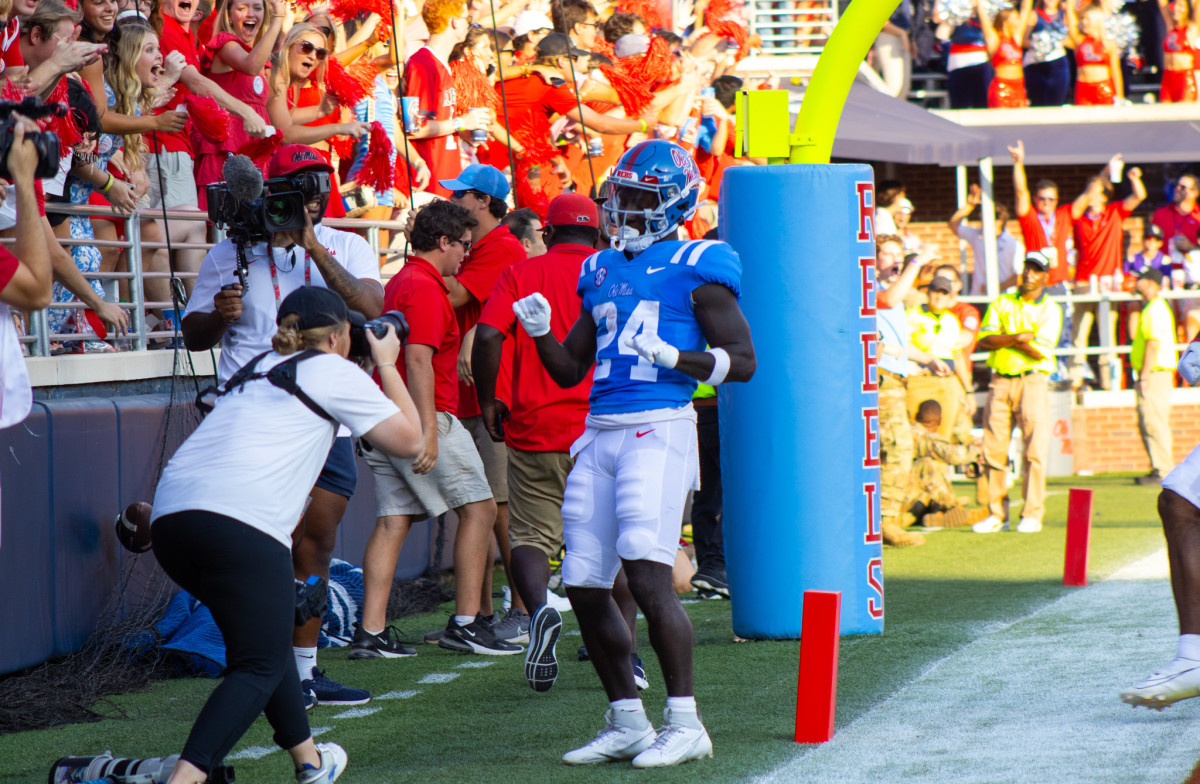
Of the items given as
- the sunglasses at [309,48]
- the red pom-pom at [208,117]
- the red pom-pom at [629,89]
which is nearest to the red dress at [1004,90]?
the red pom-pom at [629,89]

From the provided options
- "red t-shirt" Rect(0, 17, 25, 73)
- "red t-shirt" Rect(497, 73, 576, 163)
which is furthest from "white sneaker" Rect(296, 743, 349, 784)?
"red t-shirt" Rect(497, 73, 576, 163)

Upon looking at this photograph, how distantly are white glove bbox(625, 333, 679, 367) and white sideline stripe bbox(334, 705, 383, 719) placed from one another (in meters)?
1.91

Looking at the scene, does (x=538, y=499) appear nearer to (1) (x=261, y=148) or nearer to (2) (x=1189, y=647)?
(2) (x=1189, y=647)

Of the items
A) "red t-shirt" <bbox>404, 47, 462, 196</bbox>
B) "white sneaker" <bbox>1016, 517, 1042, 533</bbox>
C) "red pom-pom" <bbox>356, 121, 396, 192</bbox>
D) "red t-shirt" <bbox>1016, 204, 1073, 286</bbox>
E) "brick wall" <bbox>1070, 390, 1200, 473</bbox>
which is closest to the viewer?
"red pom-pom" <bbox>356, 121, 396, 192</bbox>

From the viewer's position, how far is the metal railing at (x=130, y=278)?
651 cm

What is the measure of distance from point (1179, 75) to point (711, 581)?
566 inches

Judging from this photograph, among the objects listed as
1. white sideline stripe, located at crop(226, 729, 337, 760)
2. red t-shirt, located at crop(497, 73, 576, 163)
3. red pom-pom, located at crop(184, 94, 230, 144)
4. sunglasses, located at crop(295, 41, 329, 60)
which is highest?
sunglasses, located at crop(295, 41, 329, 60)

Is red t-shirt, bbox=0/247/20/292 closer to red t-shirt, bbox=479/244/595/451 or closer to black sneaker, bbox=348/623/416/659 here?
red t-shirt, bbox=479/244/595/451

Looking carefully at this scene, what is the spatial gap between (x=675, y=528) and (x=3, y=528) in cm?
288

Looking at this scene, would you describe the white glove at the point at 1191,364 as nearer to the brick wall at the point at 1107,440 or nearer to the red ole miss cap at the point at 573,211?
the red ole miss cap at the point at 573,211

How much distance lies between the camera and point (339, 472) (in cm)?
580

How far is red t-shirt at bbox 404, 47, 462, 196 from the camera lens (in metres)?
9.69

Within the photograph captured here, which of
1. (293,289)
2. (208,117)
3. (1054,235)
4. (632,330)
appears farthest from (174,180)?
(1054,235)

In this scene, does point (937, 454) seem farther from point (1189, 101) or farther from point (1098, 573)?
point (1189, 101)
